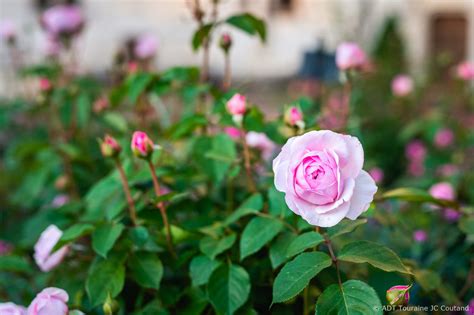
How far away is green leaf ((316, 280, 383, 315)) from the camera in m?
0.68

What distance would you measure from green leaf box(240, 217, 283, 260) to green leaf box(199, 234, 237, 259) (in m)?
0.03

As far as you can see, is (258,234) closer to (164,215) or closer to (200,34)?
(164,215)

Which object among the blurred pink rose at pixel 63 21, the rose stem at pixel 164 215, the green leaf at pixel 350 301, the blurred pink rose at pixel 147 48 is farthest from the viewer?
the blurred pink rose at pixel 147 48

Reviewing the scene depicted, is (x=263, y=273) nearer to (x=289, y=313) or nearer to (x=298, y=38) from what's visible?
(x=289, y=313)

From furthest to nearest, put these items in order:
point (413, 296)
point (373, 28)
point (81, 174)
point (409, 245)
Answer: point (373, 28)
point (81, 174)
point (409, 245)
point (413, 296)

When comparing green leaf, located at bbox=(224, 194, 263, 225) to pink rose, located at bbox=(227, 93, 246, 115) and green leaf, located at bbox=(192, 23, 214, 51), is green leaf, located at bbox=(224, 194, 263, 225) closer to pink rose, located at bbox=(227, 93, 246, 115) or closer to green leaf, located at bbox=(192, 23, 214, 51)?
pink rose, located at bbox=(227, 93, 246, 115)

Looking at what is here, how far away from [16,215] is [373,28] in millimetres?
7273

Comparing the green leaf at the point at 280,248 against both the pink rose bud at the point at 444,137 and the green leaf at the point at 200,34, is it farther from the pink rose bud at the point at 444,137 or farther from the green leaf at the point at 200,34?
the pink rose bud at the point at 444,137

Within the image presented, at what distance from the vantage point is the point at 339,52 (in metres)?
1.43

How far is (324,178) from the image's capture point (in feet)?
2.25

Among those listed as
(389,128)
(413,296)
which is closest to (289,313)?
(413,296)

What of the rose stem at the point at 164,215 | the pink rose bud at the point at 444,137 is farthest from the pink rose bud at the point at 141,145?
the pink rose bud at the point at 444,137

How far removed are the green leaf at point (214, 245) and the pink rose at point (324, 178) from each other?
0.20 meters

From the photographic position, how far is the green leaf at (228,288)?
32.3 inches
